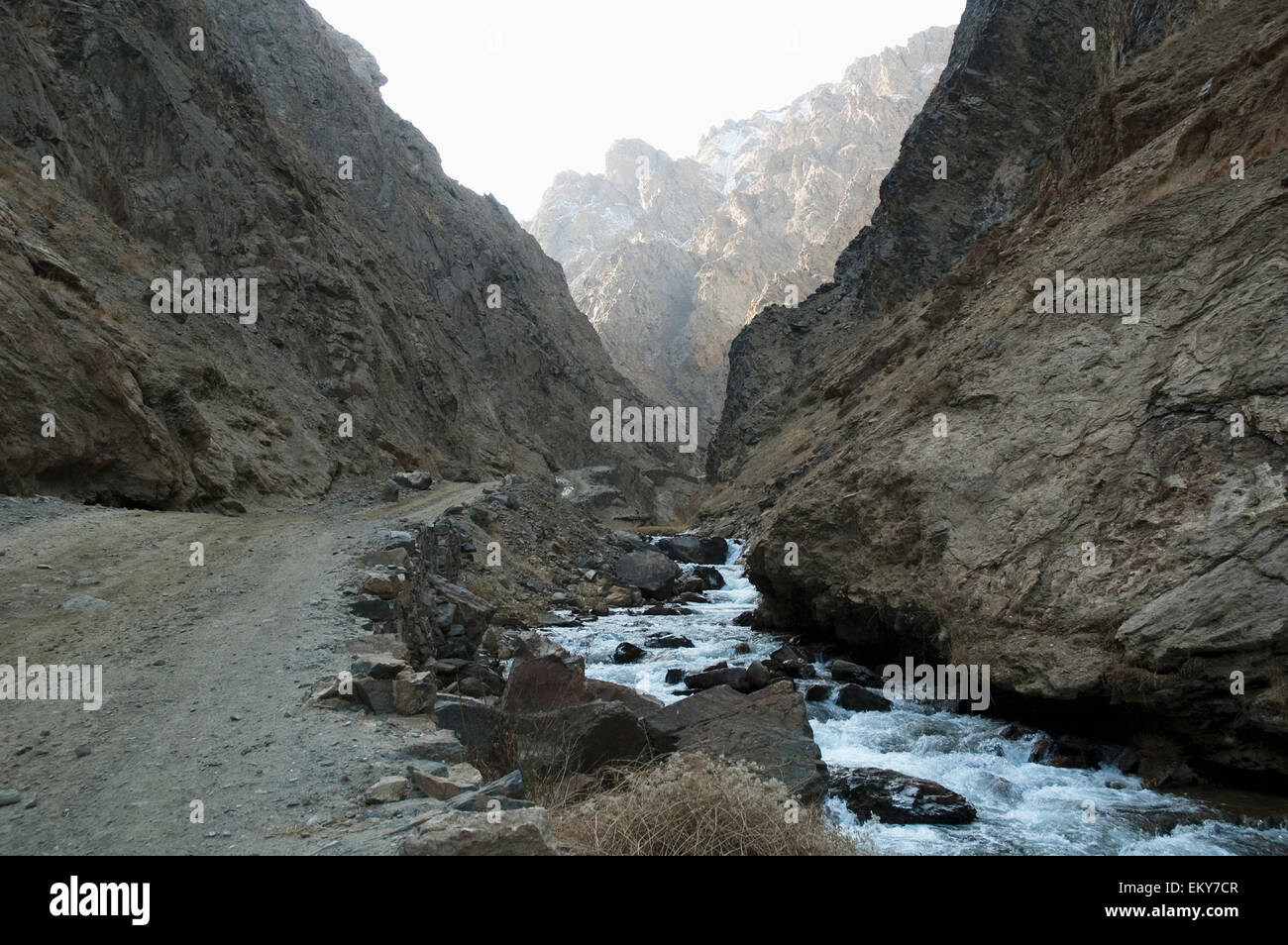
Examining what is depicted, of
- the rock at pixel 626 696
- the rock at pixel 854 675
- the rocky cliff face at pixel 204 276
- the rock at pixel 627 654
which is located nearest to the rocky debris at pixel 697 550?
the rocky cliff face at pixel 204 276

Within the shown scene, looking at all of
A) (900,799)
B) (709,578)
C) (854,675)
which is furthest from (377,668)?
(709,578)

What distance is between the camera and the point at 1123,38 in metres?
25.2

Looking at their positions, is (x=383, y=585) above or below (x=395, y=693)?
above

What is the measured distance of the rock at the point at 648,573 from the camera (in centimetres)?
2002

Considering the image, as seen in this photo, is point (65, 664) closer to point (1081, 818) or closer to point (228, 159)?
point (1081, 818)

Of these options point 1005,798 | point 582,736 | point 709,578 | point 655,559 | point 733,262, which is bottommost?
point 1005,798

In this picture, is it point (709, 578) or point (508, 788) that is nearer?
point (508, 788)

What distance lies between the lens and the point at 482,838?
3.16 m

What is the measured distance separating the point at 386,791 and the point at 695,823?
166 cm

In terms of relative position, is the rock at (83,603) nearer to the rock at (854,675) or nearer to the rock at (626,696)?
the rock at (626,696)

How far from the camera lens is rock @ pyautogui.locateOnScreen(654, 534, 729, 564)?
94.8 ft

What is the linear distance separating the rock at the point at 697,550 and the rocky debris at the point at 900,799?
2112 cm

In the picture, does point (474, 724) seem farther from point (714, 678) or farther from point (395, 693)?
point (714, 678)

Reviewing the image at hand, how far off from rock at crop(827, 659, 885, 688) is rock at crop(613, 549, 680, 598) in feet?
27.7
